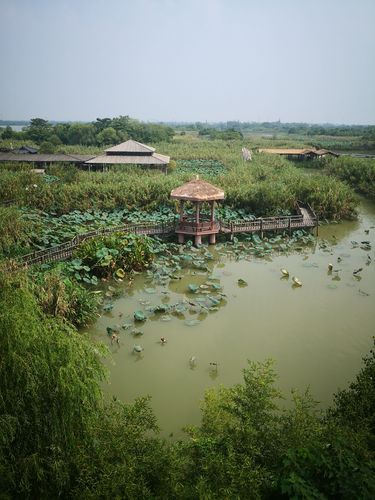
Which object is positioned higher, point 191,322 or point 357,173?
point 357,173

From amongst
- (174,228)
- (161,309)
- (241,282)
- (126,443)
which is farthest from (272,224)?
(126,443)

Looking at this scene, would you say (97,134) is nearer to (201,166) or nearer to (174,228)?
(201,166)

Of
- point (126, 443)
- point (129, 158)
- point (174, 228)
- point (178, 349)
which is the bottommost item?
point (178, 349)

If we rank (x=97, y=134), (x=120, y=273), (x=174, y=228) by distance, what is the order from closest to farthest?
(x=120, y=273) < (x=174, y=228) < (x=97, y=134)

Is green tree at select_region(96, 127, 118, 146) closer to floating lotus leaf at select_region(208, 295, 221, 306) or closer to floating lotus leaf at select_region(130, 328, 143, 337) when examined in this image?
floating lotus leaf at select_region(208, 295, 221, 306)

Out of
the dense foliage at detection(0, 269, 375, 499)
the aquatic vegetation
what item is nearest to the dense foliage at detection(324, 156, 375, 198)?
the aquatic vegetation

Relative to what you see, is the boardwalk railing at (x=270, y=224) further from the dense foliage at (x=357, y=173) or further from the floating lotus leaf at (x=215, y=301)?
the dense foliage at (x=357, y=173)
